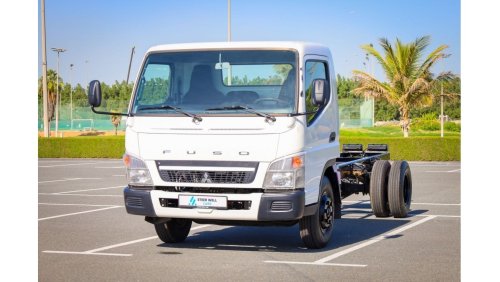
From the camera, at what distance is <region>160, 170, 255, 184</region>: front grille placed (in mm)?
9883

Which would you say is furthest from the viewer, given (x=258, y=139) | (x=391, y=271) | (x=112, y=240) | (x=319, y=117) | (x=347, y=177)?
(x=347, y=177)

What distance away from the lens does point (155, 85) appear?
35.1 ft

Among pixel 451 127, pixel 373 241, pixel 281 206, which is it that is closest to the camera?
pixel 281 206

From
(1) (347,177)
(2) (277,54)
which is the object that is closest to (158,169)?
(2) (277,54)

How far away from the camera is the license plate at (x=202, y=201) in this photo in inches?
390

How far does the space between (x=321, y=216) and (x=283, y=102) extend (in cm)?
157

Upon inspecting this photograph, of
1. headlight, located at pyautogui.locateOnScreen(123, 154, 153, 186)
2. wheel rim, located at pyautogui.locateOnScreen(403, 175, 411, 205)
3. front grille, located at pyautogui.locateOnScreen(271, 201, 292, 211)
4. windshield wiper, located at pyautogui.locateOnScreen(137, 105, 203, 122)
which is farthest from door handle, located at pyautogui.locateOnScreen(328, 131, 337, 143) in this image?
wheel rim, located at pyautogui.locateOnScreen(403, 175, 411, 205)

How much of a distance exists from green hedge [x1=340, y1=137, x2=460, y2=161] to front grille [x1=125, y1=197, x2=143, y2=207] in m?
24.7

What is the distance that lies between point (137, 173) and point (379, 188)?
4.66 m

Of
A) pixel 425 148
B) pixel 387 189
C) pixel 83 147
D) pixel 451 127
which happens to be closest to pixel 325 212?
pixel 387 189

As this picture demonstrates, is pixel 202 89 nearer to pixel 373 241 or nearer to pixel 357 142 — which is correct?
pixel 373 241
